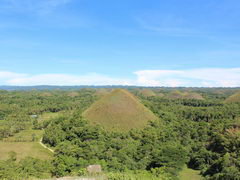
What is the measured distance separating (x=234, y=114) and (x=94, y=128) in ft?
104

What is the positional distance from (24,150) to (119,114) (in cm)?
1765

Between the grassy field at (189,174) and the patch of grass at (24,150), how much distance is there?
57.4 ft

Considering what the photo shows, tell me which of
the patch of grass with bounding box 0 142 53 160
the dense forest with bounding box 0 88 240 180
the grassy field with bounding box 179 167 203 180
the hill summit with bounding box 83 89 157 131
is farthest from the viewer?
the hill summit with bounding box 83 89 157 131

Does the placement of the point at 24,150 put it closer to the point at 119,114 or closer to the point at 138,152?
the point at 119,114

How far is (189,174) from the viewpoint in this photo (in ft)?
73.3

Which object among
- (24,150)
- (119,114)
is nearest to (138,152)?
(119,114)

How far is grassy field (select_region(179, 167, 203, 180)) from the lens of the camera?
2139cm

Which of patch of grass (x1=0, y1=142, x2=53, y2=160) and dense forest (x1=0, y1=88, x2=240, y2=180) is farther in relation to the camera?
patch of grass (x1=0, y1=142, x2=53, y2=160)

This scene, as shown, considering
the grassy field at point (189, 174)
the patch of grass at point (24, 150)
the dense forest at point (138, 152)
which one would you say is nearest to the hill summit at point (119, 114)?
the dense forest at point (138, 152)

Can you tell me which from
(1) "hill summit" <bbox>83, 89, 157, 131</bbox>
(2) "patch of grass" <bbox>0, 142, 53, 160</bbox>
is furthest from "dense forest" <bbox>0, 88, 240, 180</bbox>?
(1) "hill summit" <bbox>83, 89, 157, 131</bbox>

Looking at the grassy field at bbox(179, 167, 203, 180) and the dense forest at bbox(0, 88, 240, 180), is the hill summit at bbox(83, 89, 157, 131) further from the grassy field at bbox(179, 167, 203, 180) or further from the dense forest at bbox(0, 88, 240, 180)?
the grassy field at bbox(179, 167, 203, 180)

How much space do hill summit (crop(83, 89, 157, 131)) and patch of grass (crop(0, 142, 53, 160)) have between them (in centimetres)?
1031

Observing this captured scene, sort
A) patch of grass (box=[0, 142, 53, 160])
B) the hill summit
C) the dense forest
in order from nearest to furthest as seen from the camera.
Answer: the dense forest → patch of grass (box=[0, 142, 53, 160]) → the hill summit

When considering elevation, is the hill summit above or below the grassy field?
above
